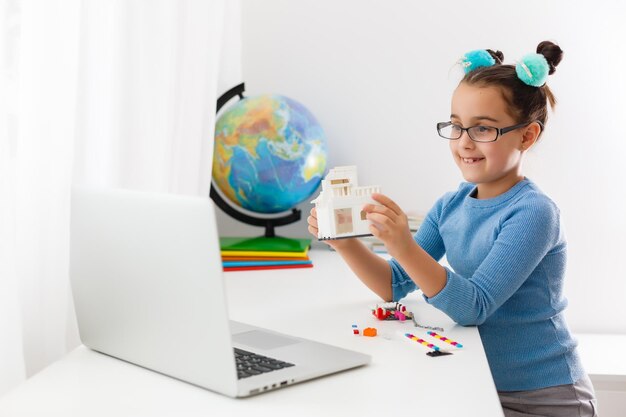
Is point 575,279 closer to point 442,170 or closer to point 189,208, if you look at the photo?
point 442,170

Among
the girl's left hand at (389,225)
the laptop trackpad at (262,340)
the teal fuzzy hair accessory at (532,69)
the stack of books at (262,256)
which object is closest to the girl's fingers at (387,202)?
the girl's left hand at (389,225)

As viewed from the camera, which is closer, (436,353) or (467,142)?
(436,353)

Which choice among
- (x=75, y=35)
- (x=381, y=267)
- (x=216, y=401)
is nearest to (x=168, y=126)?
(x=75, y=35)

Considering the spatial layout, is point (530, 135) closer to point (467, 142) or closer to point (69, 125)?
point (467, 142)

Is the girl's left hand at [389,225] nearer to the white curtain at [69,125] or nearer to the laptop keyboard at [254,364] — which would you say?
the laptop keyboard at [254,364]

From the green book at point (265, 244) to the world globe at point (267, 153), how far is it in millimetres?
84

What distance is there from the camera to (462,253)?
1.34 m

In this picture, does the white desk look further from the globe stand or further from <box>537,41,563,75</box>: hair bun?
the globe stand

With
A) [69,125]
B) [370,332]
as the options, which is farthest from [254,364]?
[69,125]

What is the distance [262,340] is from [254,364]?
0.13m

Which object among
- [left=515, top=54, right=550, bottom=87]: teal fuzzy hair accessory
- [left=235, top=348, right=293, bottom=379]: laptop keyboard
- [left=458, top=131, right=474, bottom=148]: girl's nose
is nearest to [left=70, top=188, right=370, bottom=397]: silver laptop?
[left=235, top=348, right=293, bottom=379]: laptop keyboard

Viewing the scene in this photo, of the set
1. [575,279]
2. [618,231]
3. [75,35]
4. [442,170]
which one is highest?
[75,35]

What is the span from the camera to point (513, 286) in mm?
1171

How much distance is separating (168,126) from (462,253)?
2.10ft
